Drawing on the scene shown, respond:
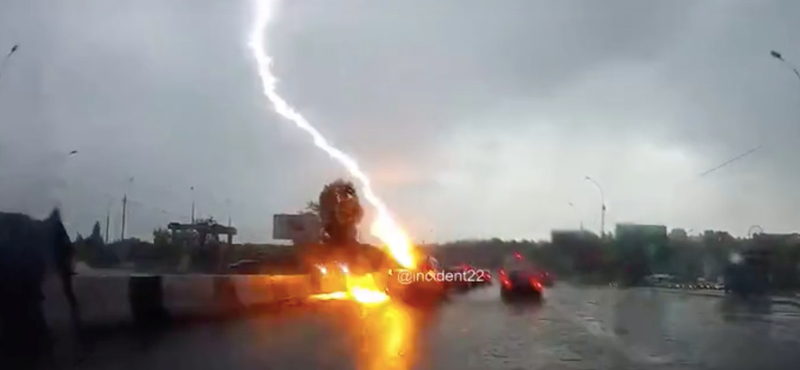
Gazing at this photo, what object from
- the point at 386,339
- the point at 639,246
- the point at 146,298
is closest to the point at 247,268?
the point at 146,298

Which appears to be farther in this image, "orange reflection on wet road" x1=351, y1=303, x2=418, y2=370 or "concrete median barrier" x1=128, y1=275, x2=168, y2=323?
"concrete median barrier" x1=128, y1=275, x2=168, y2=323

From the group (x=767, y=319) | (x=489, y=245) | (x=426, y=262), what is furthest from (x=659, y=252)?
(x=767, y=319)

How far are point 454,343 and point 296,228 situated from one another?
87297 millimetres

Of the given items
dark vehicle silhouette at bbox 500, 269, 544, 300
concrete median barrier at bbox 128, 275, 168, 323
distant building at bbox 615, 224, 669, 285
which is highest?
distant building at bbox 615, 224, 669, 285

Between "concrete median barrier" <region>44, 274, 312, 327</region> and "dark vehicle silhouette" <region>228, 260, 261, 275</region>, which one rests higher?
"dark vehicle silhouette" <region>228, 260, 261, 275</region>

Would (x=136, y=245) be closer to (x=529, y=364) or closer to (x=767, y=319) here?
(x=767, y=319)

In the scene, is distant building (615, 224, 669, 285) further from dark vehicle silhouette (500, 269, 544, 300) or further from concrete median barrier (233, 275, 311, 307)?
concrete median barrier (233, 275, 311, 307)

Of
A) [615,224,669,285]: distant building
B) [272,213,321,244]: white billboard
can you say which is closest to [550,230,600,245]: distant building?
[615,224,669,285]: distant building

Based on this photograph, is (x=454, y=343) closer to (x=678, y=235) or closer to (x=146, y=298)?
(x=146, y=298)

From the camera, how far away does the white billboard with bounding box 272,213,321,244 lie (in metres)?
108

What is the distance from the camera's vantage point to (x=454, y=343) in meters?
21.5

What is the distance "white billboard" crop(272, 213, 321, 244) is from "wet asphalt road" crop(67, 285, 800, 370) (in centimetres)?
7319

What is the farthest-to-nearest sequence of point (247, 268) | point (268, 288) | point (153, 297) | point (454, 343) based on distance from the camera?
point (247, 268)
point (268, 288)
point (153, 297)
point (454, 343)

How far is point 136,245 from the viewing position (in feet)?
191
